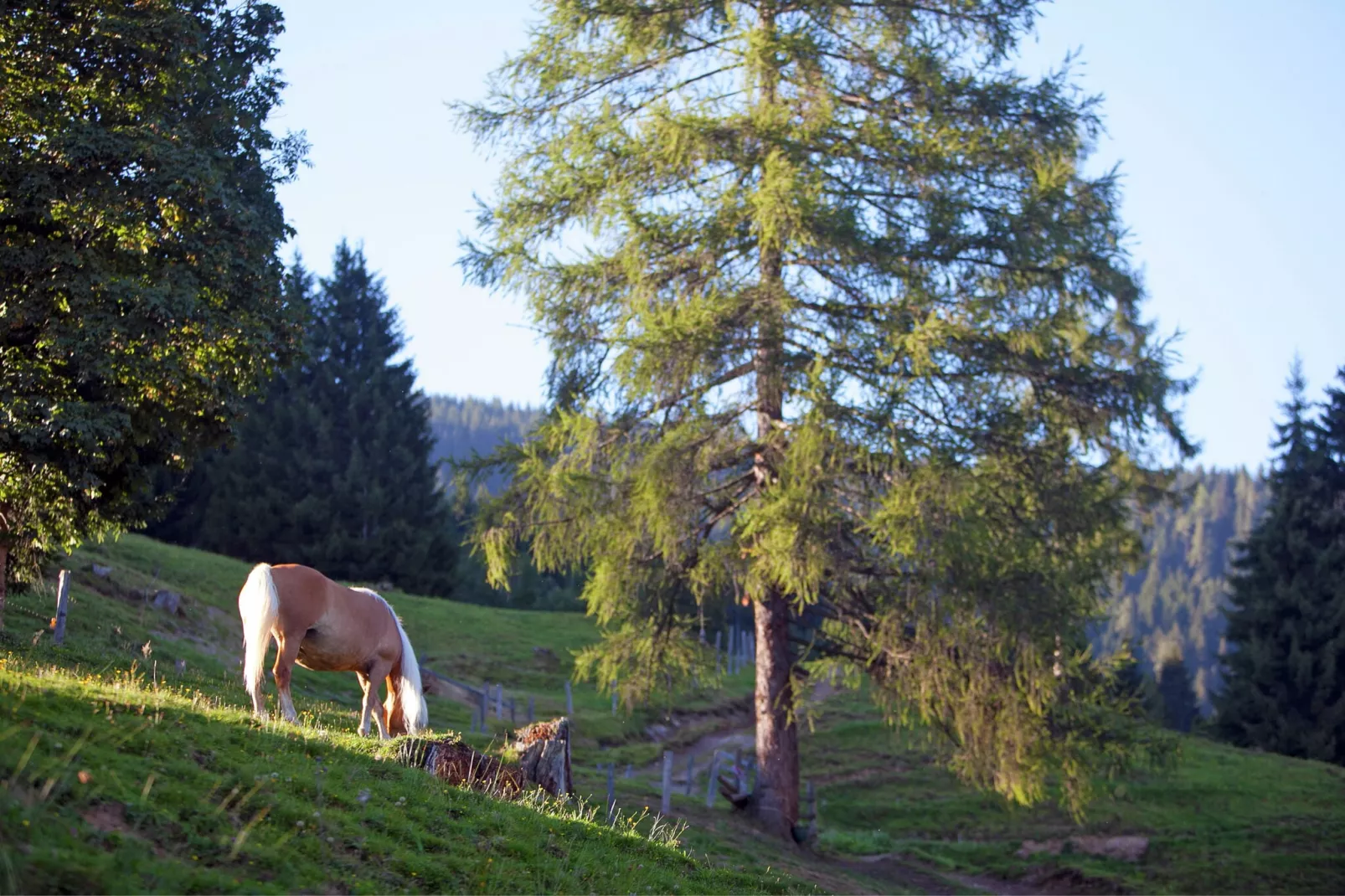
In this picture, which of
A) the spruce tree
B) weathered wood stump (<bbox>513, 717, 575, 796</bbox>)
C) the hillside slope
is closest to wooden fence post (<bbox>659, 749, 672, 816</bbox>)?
weathered wood stump (<bbox>513, 717, 575, 796</bbox>)

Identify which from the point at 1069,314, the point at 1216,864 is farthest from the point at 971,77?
the point at 1216,864

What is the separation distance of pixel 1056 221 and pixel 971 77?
2.82 metres

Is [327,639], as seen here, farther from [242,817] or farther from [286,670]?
[242,817]

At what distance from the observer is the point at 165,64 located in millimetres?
13883

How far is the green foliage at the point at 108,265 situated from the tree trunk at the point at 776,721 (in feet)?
29.3

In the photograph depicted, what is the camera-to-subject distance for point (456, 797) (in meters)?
9.70

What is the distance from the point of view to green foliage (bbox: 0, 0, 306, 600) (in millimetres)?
12820

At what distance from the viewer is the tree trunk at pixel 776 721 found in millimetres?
18812

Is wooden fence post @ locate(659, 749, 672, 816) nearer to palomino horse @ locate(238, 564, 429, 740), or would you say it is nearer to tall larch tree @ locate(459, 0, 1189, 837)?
tall larch tree @ locate(459, 0, 1189, 837)

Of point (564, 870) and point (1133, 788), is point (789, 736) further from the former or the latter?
point (1133, 788)

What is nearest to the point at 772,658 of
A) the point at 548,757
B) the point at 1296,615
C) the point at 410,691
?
the point at 548,757

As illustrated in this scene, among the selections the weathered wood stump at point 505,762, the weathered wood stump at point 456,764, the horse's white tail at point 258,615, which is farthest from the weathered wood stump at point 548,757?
the horse's white tail at point 258,615

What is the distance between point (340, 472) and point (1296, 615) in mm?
38516

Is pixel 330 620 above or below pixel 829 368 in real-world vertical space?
below
